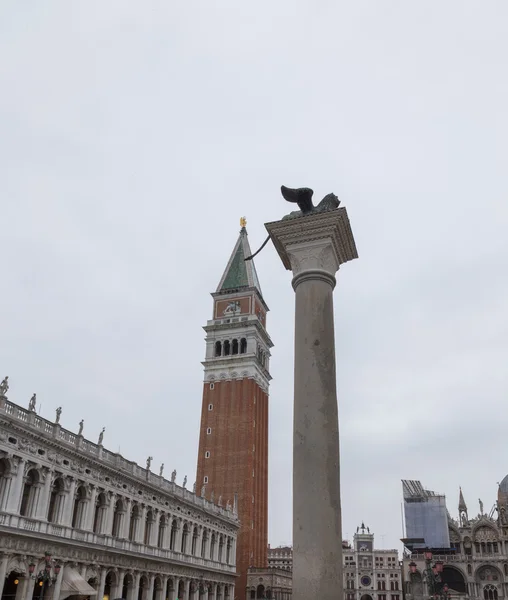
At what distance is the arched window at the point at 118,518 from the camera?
3944 centimetres

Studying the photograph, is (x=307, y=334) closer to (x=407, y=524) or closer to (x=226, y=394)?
(x=226, y=394)

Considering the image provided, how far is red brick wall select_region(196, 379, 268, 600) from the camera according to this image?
68.5m

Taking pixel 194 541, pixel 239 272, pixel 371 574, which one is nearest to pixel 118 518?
pixel 194 541

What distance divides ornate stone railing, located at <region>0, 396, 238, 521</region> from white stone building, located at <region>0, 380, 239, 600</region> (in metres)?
0.06

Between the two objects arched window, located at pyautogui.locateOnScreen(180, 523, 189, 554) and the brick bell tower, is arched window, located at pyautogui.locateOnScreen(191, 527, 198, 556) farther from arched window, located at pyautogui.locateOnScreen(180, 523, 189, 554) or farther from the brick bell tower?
the brick bell tower

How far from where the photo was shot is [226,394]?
7575 centimetres

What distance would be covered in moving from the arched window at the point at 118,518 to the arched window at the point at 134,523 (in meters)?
1.70

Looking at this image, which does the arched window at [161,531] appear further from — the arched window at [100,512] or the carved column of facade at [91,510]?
the carved column of facade at [91,510]

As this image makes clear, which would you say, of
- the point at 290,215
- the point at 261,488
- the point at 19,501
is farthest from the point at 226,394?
the point at 290,215

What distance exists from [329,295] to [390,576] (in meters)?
103

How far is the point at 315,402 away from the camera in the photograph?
372 inches

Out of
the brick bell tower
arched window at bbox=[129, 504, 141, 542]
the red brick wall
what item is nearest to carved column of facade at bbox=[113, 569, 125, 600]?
arched window at bbox=[129, 504, 141, 542]

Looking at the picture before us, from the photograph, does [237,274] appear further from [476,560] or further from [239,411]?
[476,560]

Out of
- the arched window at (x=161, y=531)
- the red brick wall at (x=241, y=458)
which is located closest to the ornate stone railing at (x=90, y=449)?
the arched window at (x=161, y=531)
